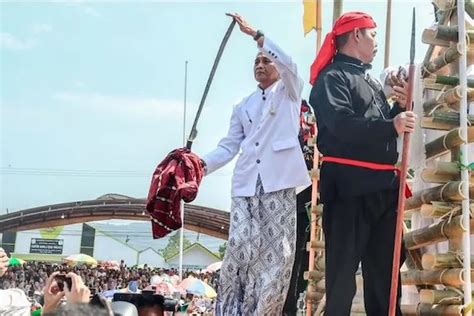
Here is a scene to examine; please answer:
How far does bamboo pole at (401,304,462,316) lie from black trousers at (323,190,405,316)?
0.13 m

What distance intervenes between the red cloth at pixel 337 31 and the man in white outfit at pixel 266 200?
0.88 feet

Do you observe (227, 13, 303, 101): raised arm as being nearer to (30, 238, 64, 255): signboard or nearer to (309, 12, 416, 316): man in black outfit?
(309, 12, 416, 316): man in black outfit

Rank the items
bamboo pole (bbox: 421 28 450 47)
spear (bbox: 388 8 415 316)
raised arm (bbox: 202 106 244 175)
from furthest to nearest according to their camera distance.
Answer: raised arm (bbox: 202 106 244 175)
bamboo pole (bbox: 421 28 450 47)
spear (bbox: 388 8 415 316)

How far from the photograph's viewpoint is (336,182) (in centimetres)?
349

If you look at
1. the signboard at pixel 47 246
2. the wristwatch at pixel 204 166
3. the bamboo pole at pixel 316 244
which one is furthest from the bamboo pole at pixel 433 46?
the signboard at pixel 47 246

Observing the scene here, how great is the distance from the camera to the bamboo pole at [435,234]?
3240 mm

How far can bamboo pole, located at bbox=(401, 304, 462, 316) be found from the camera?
3.16 metres

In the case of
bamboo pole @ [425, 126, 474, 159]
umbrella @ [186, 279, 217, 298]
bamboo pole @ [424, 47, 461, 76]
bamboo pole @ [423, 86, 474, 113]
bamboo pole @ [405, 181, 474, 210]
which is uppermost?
bamboo pole @ [424, 47, 461, 76]

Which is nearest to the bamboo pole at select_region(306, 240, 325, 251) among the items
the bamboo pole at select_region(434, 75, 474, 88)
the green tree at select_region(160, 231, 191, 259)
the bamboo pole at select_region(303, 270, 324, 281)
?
the bamboo pole at select_region(303, 270, 324, 281)

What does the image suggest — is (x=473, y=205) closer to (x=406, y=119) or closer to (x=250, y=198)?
(x=406, y=119)

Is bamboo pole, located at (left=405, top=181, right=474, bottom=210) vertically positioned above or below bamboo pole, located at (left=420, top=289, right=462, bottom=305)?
above

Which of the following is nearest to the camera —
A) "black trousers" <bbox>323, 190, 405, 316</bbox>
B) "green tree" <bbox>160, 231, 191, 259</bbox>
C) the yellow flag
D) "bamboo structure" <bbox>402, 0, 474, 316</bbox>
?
"bamboo structure" <bbox>402, 0, 474, 316</bbox>

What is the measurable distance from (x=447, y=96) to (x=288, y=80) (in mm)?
1078

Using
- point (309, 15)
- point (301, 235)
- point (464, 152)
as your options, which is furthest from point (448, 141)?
point (309, 15)
